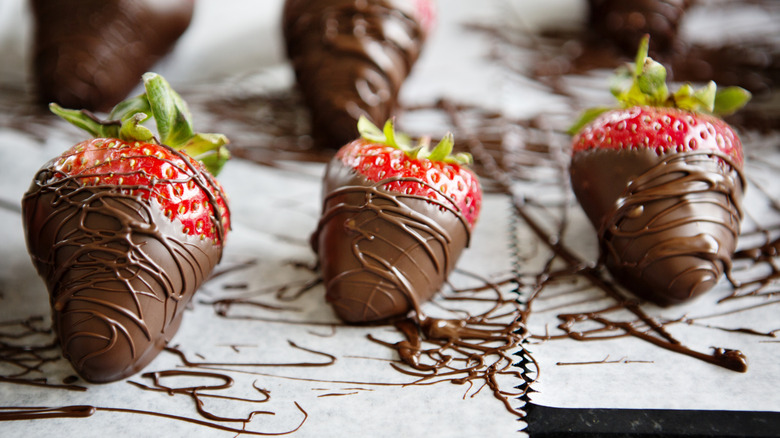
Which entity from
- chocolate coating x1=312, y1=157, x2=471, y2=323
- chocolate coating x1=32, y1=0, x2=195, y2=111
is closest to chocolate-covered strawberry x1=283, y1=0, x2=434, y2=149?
chocolate coating x1=32, y1=0, x2=195, y2=111

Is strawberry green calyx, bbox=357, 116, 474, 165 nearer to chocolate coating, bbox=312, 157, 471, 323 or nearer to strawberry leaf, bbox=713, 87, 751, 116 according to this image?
chocolate coating, bbox=312, 157, 471, 323

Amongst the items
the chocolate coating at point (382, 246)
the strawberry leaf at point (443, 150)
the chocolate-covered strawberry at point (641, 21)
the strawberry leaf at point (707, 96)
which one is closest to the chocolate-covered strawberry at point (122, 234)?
the chocolate coating at point (382, 246)

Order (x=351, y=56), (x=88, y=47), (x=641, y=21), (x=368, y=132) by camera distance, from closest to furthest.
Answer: (x=368, y=132) → (x=351, y=56) → (x=88, y=47) → (x=641, y=21)

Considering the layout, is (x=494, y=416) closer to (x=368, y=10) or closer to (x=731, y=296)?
(x=731, y=296)

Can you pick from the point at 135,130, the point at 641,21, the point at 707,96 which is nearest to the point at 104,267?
the point at 135,130

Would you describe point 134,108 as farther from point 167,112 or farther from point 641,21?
point 641,21

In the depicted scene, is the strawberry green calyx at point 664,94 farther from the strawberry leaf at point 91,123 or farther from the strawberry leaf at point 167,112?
the strawberry leaf at point 91,123
